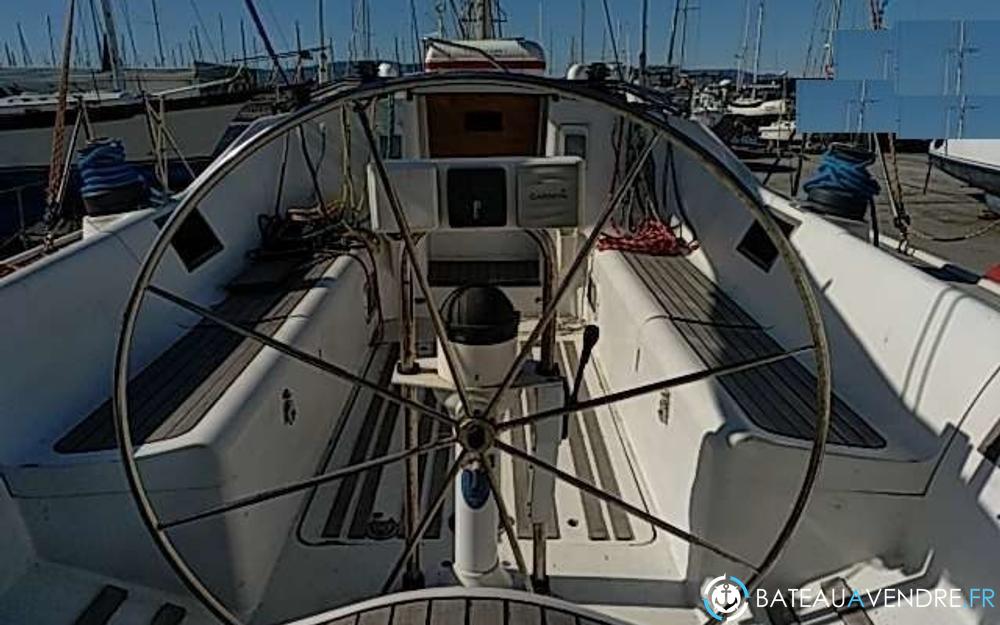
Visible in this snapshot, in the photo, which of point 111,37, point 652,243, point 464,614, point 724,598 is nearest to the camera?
point 464,614

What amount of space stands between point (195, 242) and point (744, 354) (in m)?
2.18

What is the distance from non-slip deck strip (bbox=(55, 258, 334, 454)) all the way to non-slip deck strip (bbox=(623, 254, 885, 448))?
1.37 meters

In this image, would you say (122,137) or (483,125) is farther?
(122,137)

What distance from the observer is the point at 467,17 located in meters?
5.81

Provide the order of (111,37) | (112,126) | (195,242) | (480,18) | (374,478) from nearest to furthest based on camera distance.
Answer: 1. (374,478)
2. (195,242)
3. (480,18)
4. (111,37)
5. (112,126)

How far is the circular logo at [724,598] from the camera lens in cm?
184

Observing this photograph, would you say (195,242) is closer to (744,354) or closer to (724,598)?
(744,354)

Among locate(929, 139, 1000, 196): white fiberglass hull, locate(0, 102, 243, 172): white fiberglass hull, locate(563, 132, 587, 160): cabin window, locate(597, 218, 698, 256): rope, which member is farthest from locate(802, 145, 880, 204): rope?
locate(0, 102, 243, 172): white fiberglass hull

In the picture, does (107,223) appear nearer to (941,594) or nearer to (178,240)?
(178,240)

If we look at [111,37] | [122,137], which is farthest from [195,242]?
[122,137]

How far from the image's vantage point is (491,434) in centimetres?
128

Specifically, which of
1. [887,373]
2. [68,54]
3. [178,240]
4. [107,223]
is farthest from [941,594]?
[68,54]

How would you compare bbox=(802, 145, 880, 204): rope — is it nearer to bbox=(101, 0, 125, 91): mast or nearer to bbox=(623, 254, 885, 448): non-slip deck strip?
bbox=(623, 254, 885, 448): non-slip deck strip

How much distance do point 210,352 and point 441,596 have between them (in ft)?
4.65
